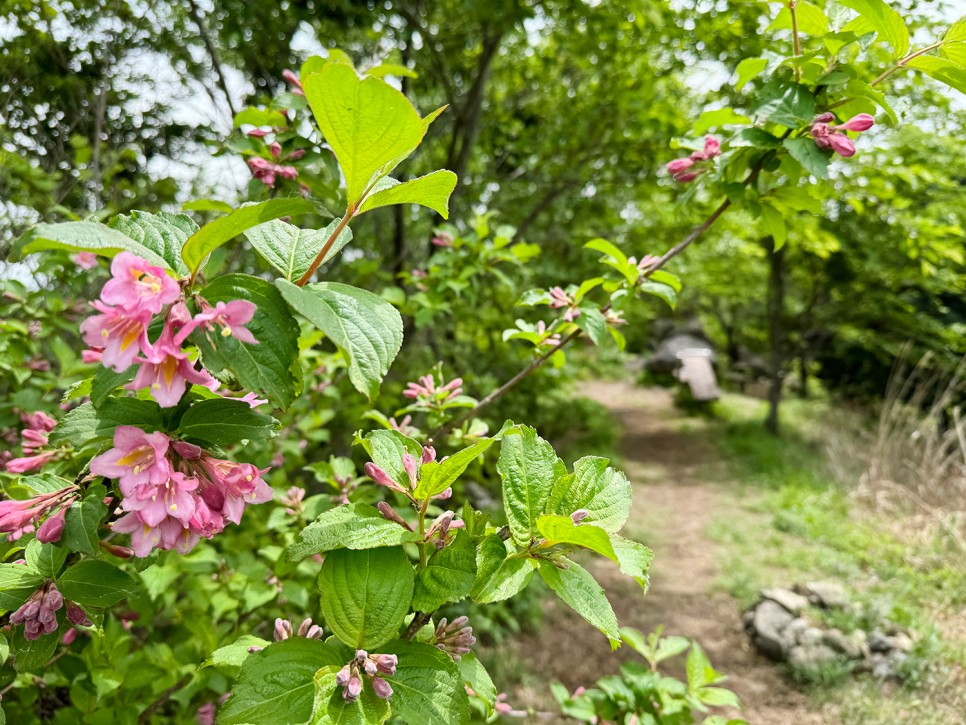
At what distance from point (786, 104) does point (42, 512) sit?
160 centimetres

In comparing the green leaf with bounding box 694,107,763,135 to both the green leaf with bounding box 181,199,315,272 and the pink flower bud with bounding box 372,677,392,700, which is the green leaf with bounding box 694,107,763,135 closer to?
the green leaf with bounding box 181,199,315,272

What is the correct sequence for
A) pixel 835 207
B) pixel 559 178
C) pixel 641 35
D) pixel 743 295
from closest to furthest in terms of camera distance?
pixel 641 35, pixel 559 178, pixel 835 207, pixel 743 295

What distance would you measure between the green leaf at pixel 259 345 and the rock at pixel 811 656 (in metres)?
4.33

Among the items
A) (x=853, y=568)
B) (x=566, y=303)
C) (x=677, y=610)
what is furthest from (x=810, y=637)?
(x=566, y=303)

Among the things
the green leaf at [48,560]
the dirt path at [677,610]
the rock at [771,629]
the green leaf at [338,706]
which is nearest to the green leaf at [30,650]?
the green leaf at [48,560]

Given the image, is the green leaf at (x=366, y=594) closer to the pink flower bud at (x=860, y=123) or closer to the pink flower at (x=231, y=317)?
the pink flower at (x=231, y=317)

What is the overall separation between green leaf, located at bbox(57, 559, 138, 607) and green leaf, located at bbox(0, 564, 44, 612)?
0.18ft

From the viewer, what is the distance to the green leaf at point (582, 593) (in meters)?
0.71

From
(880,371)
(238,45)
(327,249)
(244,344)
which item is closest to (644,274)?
(327,249)

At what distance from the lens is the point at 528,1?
3992mm

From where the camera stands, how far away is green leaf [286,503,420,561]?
0.69 metres

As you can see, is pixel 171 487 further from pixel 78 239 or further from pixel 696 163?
pixel 696 163

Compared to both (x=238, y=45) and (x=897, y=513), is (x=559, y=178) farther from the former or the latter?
(x=897, y=513)

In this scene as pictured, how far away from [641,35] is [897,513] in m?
5.07
